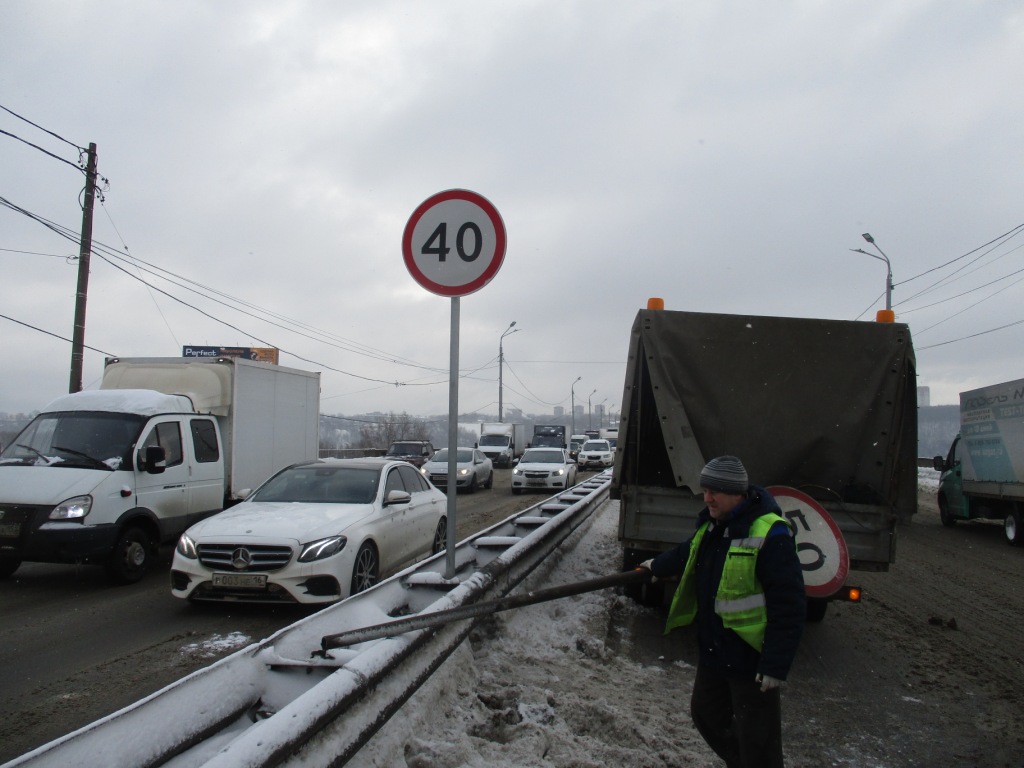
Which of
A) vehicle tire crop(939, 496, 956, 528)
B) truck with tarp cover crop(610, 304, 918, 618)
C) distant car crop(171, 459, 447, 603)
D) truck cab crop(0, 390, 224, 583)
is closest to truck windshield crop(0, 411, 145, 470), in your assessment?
truck cab crop(0, 390, 224, 583)

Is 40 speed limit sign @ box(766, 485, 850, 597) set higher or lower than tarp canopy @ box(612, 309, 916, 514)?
lower

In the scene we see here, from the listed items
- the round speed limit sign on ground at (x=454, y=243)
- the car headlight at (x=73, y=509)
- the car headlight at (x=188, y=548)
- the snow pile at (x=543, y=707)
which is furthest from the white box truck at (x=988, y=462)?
the car headlight at (x=73, y=509)

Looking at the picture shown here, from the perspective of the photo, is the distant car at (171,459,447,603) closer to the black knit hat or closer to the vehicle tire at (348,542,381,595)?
the vehicle tire at (348,542,381,595)

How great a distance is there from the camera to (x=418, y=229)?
16.2ft

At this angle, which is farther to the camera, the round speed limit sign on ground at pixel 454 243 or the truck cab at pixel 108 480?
the truck cab at pixel 108 480

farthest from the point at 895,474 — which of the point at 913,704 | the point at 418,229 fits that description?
the point at 418,229

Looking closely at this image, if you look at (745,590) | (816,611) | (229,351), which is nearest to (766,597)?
(745,590)

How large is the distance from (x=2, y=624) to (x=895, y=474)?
310 inches

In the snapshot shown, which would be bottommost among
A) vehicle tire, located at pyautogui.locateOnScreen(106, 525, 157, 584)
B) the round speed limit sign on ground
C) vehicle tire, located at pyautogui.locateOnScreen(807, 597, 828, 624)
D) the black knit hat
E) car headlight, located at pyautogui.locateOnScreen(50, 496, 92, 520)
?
vehicle tire, located at pyautogui.locateOnScreen(807, 597, 828, 624)

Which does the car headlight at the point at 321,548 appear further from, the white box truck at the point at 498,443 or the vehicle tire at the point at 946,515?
the white box truck at the point at 498,443

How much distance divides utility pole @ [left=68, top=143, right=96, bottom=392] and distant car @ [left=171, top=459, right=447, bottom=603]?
37.3ft

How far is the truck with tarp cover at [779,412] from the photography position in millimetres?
6066

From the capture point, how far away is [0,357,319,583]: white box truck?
7.85 metres

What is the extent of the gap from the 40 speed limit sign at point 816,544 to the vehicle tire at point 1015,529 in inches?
461
